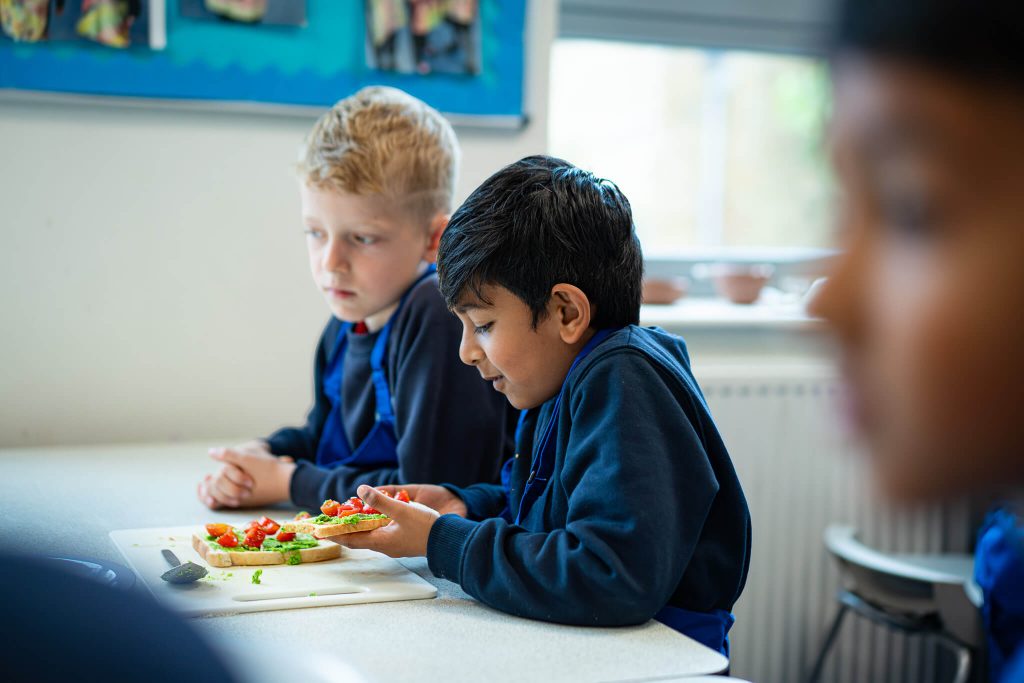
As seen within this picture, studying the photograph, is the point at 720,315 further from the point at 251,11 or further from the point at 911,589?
the point at 251,11

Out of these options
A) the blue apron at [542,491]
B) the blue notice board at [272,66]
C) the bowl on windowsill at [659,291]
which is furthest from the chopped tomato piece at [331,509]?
the bowl on windowsill at [659,291]

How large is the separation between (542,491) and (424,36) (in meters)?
1.31

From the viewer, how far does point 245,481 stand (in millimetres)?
1657

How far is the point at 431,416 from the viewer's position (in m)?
1.58

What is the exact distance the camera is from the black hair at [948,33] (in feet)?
1.34

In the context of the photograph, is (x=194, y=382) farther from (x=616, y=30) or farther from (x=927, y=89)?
(x=927, y=89)

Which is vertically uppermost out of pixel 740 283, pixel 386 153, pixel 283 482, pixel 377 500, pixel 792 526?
pixel 386 153

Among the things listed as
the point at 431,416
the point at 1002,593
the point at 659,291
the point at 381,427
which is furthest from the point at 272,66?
the point at 1002,593

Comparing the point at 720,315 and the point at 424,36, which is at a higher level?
the point at 424,36

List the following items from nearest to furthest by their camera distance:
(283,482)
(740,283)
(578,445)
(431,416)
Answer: (578,445) → (431,416) → (283,482) → (740,283)

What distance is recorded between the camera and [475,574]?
3.81 feet

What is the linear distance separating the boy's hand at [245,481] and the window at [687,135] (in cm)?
147

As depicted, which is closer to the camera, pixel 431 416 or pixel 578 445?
pixel 578 445

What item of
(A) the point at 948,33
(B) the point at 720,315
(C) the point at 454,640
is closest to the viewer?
(A) the point at 948,33
